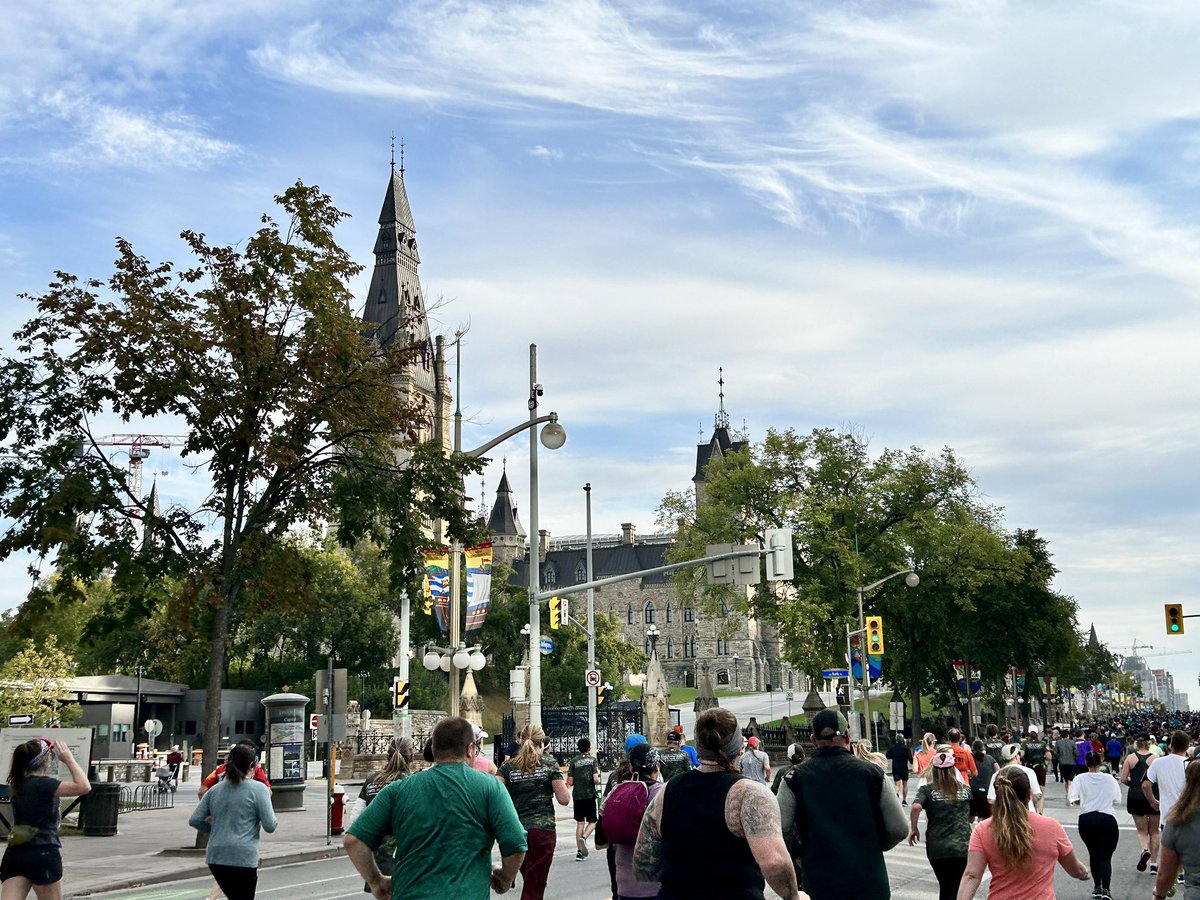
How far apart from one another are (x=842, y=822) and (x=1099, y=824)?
765cm

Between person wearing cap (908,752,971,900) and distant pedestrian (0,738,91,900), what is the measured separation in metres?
6.51

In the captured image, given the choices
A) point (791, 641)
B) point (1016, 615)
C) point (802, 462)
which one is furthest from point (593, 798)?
point (1016, 615)

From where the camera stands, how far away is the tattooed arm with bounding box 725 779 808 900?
5328 mm

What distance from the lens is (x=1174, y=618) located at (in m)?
37.3

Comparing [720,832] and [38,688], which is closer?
[720,832]

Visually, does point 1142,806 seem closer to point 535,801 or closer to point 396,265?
point 535,801

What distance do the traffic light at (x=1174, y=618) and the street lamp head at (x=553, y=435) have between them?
69.3 ft

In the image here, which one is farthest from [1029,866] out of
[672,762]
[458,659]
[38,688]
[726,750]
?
[38,688]

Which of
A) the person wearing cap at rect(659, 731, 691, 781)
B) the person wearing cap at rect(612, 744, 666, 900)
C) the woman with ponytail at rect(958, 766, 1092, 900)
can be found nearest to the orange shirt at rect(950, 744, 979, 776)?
the person wearing cap at rect(659, 731, 691, 781)

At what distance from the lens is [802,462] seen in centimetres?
5625

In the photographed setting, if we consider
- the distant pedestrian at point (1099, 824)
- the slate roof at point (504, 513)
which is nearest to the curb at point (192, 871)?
the distant pedestrian at point (1099, 824)

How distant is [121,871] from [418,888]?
15.0 meters

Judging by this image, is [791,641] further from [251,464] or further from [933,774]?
[933,774]

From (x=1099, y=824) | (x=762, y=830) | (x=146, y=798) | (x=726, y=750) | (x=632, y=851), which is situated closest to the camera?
(x=762, y=830)
